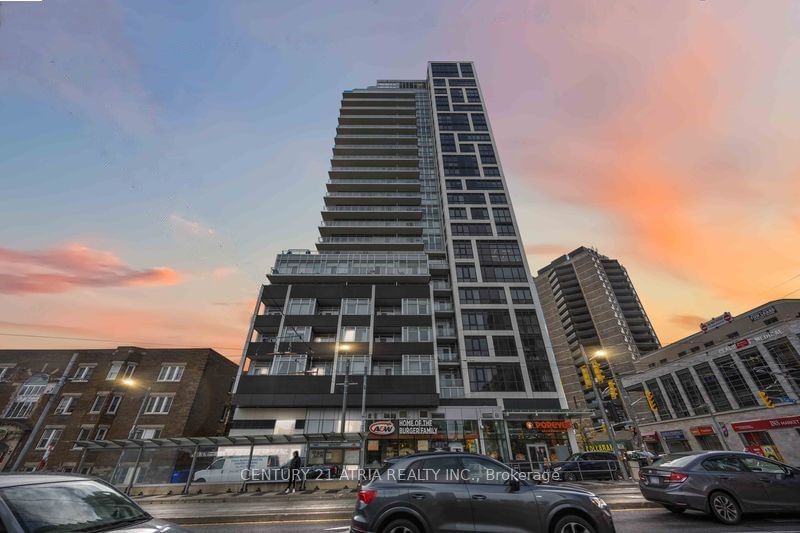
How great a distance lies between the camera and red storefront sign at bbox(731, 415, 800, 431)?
110 ft

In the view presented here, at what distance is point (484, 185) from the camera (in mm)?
54062

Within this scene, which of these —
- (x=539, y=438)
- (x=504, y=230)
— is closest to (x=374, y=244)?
(x=504, y=230)

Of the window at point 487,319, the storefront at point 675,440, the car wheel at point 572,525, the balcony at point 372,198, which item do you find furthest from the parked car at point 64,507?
the storefront at point 675,440

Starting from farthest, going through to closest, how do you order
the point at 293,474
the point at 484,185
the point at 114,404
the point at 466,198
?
the point at 484,185, the point at 466,198, the point at 114,404, the point at 293,474

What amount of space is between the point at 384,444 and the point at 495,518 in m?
27.4

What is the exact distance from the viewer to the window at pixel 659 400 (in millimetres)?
50616

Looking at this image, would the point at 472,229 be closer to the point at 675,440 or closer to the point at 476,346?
the point at 476,346

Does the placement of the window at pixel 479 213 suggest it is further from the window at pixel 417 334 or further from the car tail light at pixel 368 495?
the car tail light at pixel 368 495

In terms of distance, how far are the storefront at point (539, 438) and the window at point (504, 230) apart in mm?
26113

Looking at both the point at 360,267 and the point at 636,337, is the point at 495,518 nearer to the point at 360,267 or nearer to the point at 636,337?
the point at 360,267

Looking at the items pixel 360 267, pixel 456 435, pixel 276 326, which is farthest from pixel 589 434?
pixel 276 326

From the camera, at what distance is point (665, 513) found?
805 centimetres

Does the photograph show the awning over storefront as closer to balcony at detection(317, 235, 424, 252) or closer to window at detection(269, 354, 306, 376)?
window at detection(269, 354, 306, 376)

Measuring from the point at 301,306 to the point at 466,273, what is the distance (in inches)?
880
